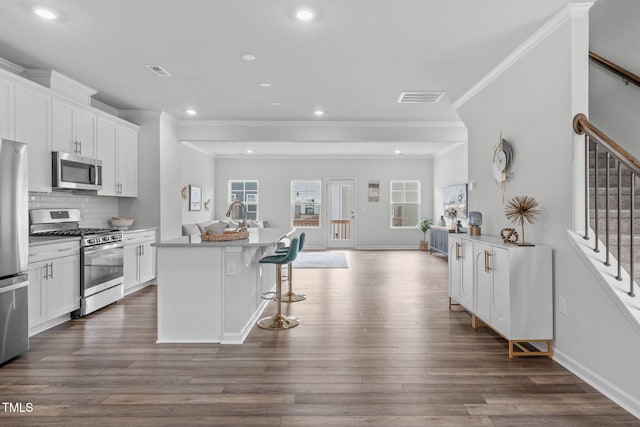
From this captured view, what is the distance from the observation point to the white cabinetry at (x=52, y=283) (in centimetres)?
341

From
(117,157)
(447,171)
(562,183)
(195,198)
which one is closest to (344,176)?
(447,171)

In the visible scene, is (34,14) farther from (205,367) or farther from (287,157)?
(287,157)

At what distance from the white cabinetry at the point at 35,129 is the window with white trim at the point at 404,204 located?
809 centimetres

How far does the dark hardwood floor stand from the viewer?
2164mm

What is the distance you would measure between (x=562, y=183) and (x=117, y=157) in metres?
5.38

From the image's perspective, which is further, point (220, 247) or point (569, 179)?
point (220, 247)

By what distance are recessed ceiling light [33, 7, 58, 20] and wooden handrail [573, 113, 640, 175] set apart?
13.6 ft

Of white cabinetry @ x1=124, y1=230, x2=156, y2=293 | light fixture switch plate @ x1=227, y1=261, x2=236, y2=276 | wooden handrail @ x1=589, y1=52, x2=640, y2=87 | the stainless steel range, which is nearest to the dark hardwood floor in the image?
the stainless steel range

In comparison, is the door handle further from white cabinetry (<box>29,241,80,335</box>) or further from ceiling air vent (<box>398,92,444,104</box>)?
white cabinetry (<box>29,241,80,335</box>)

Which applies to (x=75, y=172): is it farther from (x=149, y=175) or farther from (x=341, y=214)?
(x=341, y=214)

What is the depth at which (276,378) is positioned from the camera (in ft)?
8.65

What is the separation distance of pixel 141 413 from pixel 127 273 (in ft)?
10.4

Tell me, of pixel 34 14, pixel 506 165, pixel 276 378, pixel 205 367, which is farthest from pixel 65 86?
pixel 506 165

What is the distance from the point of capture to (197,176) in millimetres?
8508
